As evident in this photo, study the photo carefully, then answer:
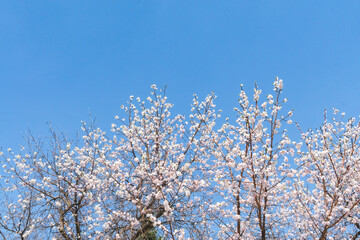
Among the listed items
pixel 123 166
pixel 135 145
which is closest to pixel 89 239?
pixel 123 166

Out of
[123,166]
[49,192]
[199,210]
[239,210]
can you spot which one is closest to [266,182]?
[239,210]

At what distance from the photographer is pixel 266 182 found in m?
6.37

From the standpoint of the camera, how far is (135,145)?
10.8 metres

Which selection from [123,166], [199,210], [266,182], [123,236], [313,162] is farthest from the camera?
[123,166]

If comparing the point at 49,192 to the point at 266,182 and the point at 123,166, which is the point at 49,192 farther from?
the point at 266,182

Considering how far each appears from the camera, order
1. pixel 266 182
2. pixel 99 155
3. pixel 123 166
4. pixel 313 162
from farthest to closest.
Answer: pixel 99 155, pixel 123 166, pixel 313 162, pixel 266 182

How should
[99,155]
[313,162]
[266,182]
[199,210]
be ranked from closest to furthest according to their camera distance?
[266,182] < [313,162] < [199,210] < [99,155]

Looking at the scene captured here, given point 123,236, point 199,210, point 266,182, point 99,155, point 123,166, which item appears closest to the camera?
point 266,182

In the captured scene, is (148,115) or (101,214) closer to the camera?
(101,214)

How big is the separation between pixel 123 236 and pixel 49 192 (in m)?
3.56

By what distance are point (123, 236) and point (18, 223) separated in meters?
3.97

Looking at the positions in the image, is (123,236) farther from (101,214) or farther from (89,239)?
(89,239)

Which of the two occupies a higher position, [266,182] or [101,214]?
[101,214]

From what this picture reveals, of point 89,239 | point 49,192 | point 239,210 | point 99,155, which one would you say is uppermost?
point 99,155
